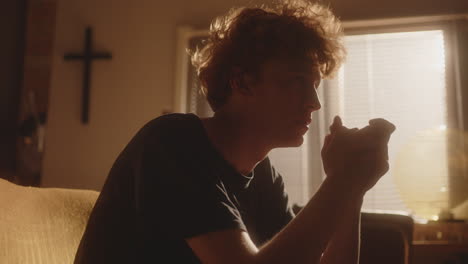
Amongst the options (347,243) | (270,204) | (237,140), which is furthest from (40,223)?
(347,243)

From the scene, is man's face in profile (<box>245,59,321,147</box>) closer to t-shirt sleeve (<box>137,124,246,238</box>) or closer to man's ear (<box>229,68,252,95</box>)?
man's ear (<box>229,68,252,95</box>)

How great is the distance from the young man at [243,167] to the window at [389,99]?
1603 mm

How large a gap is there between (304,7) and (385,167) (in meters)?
0.50

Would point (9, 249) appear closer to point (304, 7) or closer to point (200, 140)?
point (200, 140)

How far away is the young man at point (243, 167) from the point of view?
66cm

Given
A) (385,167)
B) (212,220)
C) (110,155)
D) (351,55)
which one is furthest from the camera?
(110,155)

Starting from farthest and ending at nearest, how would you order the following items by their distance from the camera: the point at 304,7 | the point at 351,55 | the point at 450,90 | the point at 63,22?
1. the point at 63,22
2. the point at 351,55
3. the point at 450,90
4. the point at 304,7

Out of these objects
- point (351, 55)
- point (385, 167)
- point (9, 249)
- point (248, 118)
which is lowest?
point (9, 249)

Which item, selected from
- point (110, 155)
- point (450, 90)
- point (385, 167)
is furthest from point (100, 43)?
point (385, 167)

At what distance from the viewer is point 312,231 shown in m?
0.64

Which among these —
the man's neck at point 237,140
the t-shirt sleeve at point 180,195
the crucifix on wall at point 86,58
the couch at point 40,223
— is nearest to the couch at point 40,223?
the couch at point 40,223

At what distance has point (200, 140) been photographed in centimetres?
79

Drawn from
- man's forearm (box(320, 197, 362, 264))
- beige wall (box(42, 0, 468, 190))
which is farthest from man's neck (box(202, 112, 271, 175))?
beige wall (box(42, 0, 468, 190))

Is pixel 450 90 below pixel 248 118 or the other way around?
the other way around
